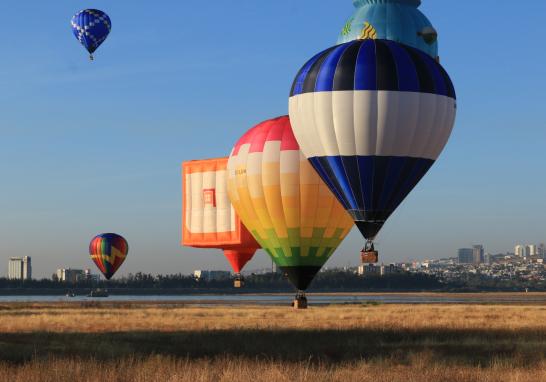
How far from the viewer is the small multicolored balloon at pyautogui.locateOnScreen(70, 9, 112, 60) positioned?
7950 cm

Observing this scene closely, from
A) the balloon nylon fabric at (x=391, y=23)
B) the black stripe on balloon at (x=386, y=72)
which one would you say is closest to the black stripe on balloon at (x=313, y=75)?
the black stripe on balloon at (x=386, y=72)

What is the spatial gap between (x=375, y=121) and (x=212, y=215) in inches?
1148

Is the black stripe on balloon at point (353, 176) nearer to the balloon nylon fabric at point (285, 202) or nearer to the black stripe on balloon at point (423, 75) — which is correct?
the black stripe on balloon at point (423, 75)

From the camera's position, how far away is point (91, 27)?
7969 cm

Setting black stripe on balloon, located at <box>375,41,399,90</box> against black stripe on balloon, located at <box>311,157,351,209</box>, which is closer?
black stripe on balloon, located at <box>375,41,399,90</box>

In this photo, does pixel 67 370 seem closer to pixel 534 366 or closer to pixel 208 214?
pixel 534 366

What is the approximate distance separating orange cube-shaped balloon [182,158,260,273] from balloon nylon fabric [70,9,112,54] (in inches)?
495

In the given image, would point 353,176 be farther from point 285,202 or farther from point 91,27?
point 91,27

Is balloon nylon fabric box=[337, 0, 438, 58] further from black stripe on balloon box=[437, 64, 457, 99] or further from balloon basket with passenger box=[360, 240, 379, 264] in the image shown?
balloon basket with passenger box=[360, 240, 379, 264]

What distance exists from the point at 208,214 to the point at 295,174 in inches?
673

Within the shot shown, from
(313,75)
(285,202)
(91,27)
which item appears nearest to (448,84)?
(313,75)

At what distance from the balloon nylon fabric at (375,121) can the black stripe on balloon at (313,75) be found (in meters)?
0.08

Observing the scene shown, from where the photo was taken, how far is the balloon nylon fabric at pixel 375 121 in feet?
161

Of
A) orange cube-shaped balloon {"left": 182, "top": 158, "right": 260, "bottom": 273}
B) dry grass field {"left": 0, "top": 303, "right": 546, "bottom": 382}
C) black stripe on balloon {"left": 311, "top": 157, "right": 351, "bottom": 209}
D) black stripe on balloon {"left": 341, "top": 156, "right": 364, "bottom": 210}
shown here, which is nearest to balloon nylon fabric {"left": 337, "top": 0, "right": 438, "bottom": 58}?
black stripe on balloon {"left": 311, "top": 157, "right": 351, "bottom": 209}
